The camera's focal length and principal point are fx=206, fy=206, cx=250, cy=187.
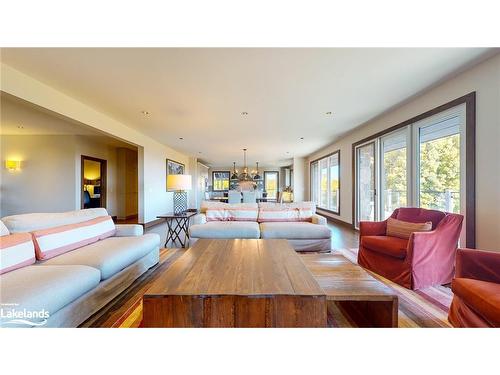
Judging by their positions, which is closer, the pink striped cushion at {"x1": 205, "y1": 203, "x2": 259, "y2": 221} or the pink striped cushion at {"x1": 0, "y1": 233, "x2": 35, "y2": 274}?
the pink striped cushion at {"x1": 0, "y1": 233, "x2": 35, "y2": 274}

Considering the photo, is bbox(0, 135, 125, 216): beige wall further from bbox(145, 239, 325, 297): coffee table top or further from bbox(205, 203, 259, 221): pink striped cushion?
bbox(145, 239, 325, 297): coffee table top

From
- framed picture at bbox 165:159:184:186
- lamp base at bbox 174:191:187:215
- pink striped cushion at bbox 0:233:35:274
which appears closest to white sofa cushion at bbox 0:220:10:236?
pink striped cushion at bbox 0:233:35:274

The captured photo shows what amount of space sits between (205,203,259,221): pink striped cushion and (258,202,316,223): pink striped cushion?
0.56 feet

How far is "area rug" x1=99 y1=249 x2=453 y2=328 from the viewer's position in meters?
1.65

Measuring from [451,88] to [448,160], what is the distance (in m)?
0.90

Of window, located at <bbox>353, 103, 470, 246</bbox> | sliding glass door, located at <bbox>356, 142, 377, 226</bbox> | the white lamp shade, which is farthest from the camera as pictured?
sliding glass door, located at <bbox>356, 142, 377, 226</bbox>

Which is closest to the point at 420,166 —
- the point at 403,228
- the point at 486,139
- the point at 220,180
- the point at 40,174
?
the point at 486,139

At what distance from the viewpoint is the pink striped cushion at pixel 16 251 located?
62.5 inches

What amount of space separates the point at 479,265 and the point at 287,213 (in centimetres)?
252

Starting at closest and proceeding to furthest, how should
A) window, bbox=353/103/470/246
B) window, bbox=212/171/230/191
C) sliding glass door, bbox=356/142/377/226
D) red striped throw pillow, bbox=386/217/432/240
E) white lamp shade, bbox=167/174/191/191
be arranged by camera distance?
red striped throw pillow, bbox=386/217/432/240, window, bbox=353/103/470/246, white lamp shade, bbox=167/174/191/191, sliding glass door, bbox=356/142/377/226, window, bbox=212/171/230/191
